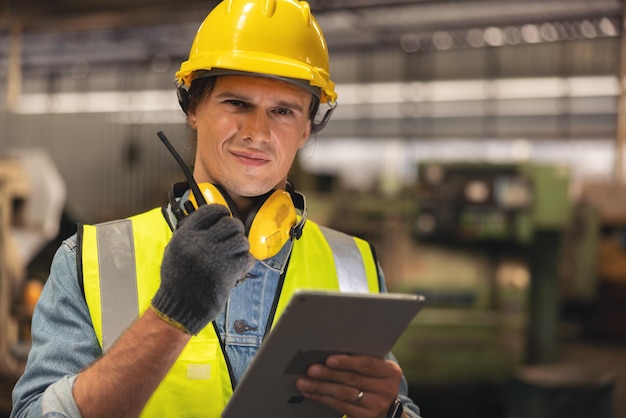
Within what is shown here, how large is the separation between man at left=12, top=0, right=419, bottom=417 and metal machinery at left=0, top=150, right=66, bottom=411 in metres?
2.64

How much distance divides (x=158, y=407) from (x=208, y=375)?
100 mm

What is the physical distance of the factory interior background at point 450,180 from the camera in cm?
444

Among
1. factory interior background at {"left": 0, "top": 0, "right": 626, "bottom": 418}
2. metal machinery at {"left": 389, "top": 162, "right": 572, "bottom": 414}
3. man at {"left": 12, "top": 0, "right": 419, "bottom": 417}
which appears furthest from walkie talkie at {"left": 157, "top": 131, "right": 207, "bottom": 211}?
metal machinery at {"left": 389, "top": 162, "right": 572, "bottom": 414}

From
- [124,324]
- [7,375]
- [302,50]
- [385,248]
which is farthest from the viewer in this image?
[385,248]

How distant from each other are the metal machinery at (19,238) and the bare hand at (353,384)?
2893 millimetres

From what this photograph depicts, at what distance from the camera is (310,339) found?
3.55 ft

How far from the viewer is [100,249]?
4.26ft

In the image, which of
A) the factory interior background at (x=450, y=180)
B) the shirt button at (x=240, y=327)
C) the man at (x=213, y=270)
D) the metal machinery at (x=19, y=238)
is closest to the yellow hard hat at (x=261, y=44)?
the man at (x=213, y=270)

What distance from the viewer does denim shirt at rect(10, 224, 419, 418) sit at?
1.15 meters

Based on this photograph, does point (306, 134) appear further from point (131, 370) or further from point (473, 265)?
point (473, 265)

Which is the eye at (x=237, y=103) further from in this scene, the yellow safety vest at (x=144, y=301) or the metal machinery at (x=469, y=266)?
the metal machinery at (x=469, y=266)

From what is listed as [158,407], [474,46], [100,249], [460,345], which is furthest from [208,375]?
[474,46]

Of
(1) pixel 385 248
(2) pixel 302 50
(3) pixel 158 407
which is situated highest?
(2) pixel 302 50

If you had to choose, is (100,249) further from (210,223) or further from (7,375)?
(7,375)
